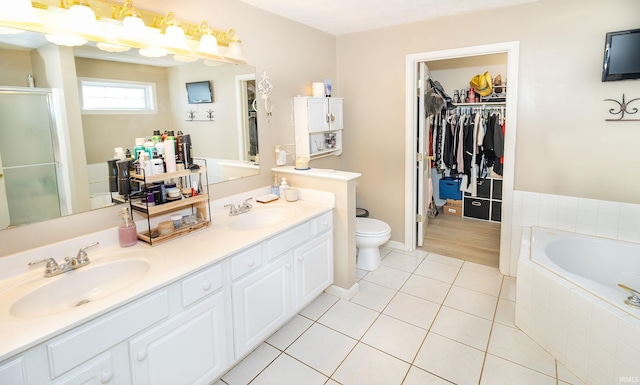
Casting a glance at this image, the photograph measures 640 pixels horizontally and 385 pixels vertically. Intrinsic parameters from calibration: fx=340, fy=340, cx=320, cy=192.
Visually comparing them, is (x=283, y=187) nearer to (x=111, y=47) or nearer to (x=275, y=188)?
(x=275, y=188)

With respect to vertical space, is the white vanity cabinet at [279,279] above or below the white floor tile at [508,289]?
above

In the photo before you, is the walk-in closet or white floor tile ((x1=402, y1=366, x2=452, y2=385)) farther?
the walk-in closet

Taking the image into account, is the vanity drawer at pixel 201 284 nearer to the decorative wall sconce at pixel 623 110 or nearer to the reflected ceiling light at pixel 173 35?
the reflected ceiling light at pixel 173 35

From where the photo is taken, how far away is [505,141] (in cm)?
295

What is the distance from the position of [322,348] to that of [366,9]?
2.61 m

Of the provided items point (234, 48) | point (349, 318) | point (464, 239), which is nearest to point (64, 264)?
point (234, 48)

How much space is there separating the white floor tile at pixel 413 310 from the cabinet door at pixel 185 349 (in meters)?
1.32

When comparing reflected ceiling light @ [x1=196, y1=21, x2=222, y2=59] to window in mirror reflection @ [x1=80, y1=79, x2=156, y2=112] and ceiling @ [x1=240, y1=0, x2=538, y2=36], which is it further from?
ceiling @ [x1=240, y1=0, x2=538, y2=36]

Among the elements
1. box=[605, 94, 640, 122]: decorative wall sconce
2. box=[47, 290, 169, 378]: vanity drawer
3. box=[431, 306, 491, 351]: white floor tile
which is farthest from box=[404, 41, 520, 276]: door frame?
box=[47, 290, 169, 378]: vanity drawer

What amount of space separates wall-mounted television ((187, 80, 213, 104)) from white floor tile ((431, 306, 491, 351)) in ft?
7.35

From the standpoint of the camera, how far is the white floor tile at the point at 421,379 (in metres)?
1.90

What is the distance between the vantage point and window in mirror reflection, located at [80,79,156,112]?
68.2 inches

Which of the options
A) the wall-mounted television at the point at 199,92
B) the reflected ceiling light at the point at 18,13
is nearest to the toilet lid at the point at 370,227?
the wall-mounted television at the point at 199,92

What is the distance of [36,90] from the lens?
1536 millimetres
